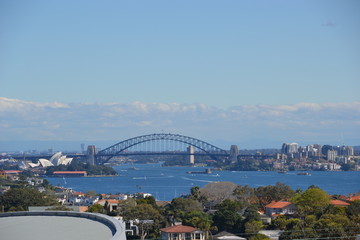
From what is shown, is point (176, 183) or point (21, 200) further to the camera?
point (176, 183)

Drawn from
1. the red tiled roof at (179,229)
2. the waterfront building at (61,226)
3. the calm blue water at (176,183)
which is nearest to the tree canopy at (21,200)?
the red tiled roof at (179,229)

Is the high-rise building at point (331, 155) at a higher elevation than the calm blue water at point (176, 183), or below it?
higher

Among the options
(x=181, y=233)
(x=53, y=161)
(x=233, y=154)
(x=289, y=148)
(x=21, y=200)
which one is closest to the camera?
(x=181, y=233)

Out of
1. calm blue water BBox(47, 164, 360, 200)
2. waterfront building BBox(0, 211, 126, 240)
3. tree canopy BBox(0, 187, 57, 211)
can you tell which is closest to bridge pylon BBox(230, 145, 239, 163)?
calm blue water BBox(47, 164, 360, 200)

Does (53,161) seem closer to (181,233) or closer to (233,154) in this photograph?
(233,154)

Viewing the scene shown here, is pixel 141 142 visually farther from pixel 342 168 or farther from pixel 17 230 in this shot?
pixel 17 230

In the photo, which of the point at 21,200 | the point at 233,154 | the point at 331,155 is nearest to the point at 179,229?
the point at 21,200

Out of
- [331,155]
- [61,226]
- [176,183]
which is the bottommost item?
[176,183]

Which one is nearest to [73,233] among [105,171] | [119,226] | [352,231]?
[119,226]

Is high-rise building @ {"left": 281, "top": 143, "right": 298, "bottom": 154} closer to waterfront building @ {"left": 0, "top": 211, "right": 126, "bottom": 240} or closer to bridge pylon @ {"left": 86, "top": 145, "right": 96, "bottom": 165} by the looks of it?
bridge pylon @ {"left": 86, "top": 145, "right": 96, "bottom": 165}

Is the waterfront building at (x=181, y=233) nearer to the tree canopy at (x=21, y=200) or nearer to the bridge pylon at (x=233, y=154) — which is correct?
the tree canopy at (x=21, y=200)

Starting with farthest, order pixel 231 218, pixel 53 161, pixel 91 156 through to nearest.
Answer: pixel 53 161
pixel 91 156
pixel 231 218
